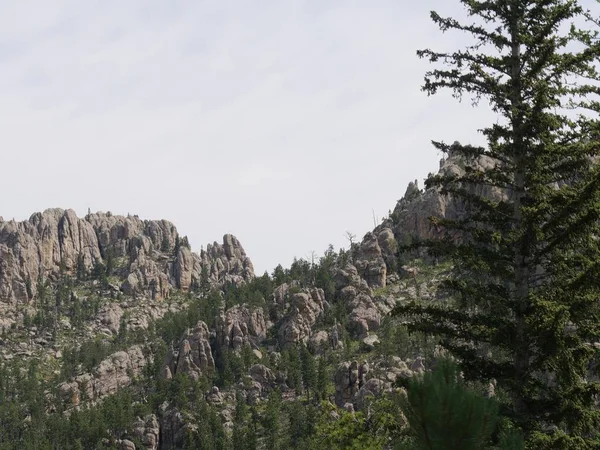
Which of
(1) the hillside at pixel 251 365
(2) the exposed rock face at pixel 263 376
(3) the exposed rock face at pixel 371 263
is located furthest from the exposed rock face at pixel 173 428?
(3) the exposed rock face at pixel 371 263

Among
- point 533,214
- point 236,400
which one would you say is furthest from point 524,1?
point 236,400

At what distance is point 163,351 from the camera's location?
165m

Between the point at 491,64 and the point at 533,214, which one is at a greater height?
the point at 491,64

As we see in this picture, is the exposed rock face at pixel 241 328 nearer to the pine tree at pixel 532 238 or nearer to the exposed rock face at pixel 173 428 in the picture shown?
the exposed rock face at pixel 173 428

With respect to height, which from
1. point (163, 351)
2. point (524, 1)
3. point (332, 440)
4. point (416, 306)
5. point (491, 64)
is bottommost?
point (332, 440)

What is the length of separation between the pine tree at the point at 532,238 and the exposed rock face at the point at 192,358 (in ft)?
455

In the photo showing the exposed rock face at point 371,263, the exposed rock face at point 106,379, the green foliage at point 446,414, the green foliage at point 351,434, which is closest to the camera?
the green foliage at point 446,414

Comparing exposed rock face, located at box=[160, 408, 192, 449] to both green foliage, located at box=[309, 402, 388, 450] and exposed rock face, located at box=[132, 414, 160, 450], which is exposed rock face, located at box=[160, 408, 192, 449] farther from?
green foliage, located at box=[309, 402, 388, 450]

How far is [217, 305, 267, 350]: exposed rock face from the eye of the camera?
16075 cm

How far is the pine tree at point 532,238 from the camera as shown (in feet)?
53.5

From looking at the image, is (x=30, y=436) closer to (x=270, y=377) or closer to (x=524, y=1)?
(x=270, y=377)

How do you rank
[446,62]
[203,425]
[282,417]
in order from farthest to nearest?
[282,417], [203,425], [446,62]

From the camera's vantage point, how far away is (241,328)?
16350cm

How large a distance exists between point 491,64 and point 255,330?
149 meters
